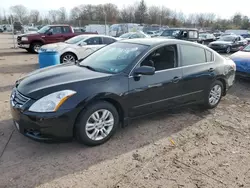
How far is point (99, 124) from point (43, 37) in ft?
38.8

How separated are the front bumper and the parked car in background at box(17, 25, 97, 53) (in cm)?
1157

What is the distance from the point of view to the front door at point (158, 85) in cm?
369

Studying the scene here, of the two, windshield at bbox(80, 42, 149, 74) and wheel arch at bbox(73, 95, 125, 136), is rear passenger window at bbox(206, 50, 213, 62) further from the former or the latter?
wheel arch at bbox(73, 95, 125, 136)

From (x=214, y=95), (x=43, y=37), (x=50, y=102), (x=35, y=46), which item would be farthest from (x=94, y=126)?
(x=35, y=46)

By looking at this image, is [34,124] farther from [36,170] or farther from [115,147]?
[115,147]

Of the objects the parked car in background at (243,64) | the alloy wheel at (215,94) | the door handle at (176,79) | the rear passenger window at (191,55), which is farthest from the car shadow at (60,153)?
the parked car in background at (243,64)

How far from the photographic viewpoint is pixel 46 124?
3006mm

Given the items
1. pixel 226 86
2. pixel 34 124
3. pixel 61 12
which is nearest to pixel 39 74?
pixel 34 124

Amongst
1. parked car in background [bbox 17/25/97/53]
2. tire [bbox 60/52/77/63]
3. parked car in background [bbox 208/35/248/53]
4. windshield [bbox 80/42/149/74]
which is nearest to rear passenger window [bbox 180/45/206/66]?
windshield [bbox 80/42/149/74]

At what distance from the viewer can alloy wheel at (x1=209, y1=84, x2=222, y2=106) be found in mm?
4969

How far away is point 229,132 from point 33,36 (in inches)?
488

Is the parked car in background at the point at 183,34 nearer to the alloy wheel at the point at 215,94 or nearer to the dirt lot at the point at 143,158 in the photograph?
the alloy wheel at the point at 215,94

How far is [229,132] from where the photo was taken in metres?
4.10

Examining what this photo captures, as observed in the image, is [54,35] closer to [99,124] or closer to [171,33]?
[171,33]
